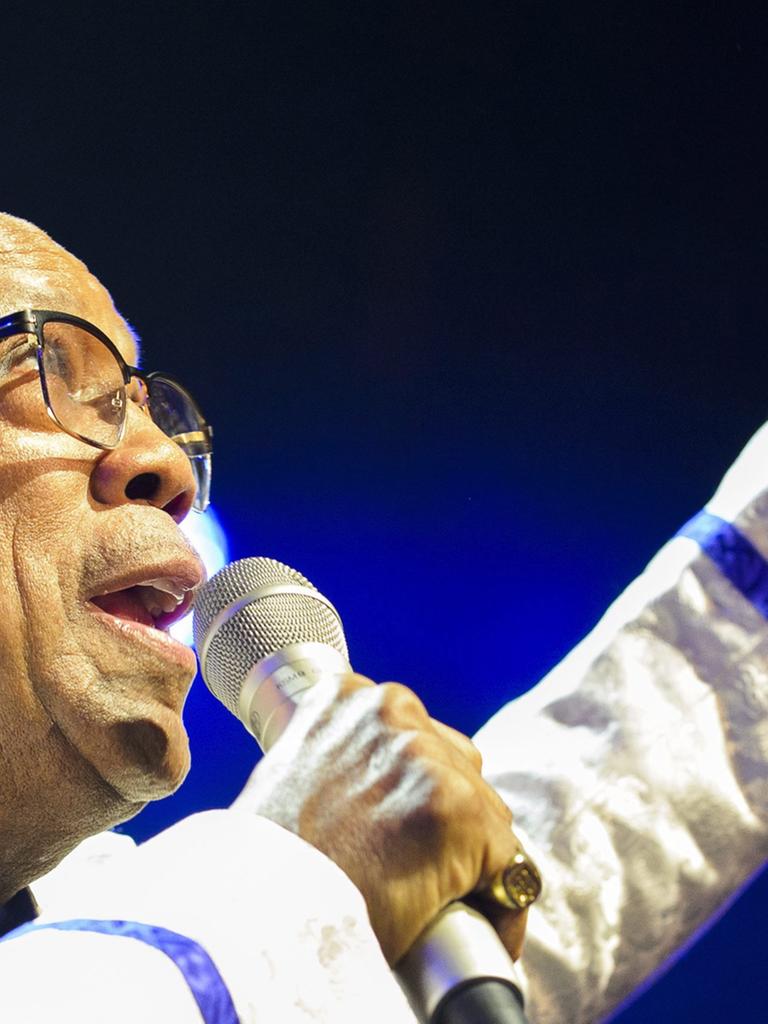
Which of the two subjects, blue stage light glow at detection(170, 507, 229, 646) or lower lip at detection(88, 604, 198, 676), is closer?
lower lip at detection(88, 604, 198, 676)

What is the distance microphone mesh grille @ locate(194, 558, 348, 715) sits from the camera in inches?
39.4

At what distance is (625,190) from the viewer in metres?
2.89

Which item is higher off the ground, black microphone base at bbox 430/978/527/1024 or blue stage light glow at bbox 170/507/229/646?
black microphone base at bbox 430/978/527/1024

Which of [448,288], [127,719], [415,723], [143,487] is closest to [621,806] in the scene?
[415,723]

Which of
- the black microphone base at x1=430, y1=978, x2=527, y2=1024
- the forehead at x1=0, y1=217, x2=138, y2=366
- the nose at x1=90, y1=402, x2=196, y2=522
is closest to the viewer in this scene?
the black microphone base at x1=430, y1=978, x2=527, y2=1024

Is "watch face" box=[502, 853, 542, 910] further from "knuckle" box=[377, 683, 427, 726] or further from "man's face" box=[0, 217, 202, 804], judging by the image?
"man's face" box=[0, 217, 202, 804]

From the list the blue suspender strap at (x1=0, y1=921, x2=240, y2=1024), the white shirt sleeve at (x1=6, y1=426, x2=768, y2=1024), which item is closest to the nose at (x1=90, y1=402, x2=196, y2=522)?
the white shirt sleeve at (x1=6, y1=426, x2=768, y2=1024)

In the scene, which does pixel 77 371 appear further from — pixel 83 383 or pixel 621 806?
pixel 621 806

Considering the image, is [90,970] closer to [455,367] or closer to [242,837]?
[242,837]

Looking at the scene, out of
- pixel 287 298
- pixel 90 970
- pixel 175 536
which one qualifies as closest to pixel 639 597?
pixel 175 536

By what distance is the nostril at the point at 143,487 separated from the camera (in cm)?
126

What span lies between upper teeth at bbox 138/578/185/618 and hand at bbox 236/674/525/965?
0.37 meters

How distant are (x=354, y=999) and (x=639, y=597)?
0.62 m

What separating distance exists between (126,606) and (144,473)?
0.16 metres
